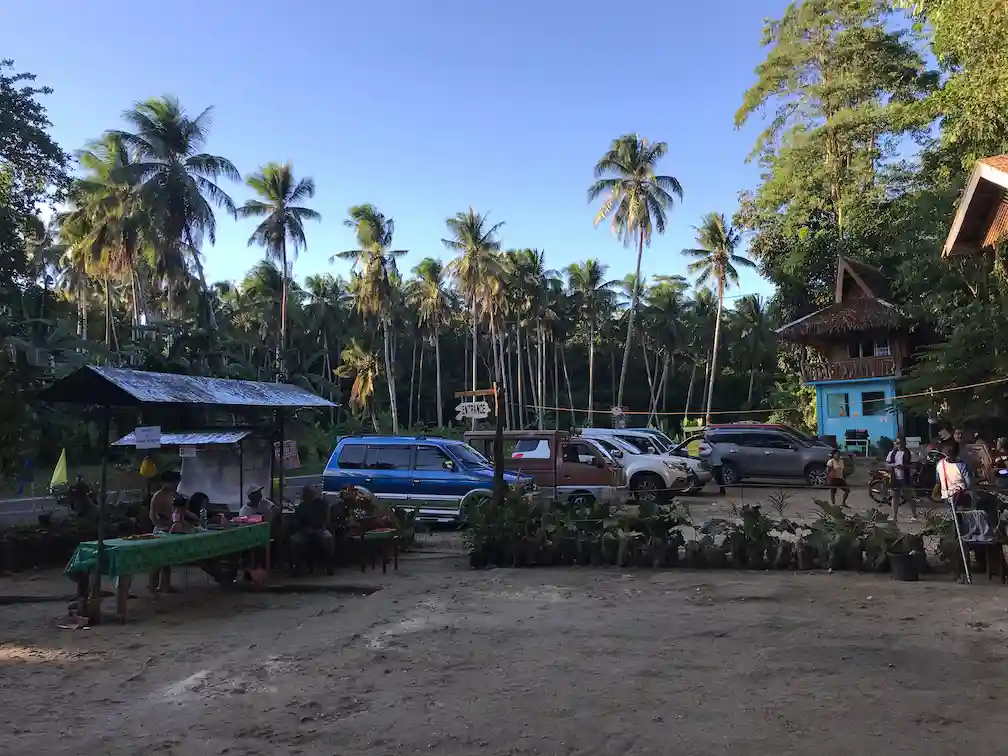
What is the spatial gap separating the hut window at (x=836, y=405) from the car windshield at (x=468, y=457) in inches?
885

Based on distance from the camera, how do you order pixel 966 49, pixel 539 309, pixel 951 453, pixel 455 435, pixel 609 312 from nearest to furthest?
pixel 951 453, pixel 966 49, pixel 455 435, pixel 539 309, pixel 609 312

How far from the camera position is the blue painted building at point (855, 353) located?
29812 millimetres

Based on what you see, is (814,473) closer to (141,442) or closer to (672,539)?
(672,539)

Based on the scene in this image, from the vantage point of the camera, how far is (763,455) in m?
20.5

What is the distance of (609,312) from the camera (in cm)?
5550

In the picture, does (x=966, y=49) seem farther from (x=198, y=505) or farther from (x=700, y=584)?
(x=198, y=505)

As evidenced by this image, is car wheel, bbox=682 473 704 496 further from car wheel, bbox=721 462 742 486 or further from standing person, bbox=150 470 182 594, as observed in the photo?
standing person, bbox=150 470 182 594

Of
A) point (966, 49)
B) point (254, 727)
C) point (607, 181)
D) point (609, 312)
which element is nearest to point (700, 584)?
point (254, 727)

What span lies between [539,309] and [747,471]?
31255mm

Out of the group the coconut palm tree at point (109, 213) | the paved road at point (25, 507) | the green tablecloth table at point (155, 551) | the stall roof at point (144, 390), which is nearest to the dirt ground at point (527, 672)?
the green tablecloth table at point (155, 551)

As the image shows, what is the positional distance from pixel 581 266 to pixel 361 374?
16.3 m

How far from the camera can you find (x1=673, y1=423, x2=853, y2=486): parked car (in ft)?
65.7

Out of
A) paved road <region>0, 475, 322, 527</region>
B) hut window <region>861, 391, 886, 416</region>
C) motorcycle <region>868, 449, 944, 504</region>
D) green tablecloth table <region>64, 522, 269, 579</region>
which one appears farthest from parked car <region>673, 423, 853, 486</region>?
green tablecloth table <region>64, 522, 269, 579</region>

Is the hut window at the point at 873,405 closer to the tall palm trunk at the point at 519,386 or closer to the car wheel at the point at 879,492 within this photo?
the car wheel at the point at 879,492
